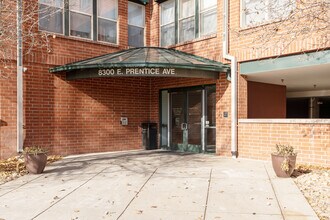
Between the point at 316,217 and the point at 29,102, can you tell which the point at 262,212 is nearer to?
the point at 316,217

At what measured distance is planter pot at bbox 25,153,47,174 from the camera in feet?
26.2

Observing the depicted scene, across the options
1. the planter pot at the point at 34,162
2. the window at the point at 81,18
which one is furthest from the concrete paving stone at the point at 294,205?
the window at the point at 81,18

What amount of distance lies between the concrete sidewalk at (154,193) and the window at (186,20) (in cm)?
548

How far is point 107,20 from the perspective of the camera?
12.3 meters

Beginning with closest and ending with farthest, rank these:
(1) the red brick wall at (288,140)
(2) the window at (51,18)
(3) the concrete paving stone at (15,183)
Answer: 1. (3) the concrete paving stone at (15,183)
2. (1) the red brick wall at (288,140)
3. (2) the window at (51,18)

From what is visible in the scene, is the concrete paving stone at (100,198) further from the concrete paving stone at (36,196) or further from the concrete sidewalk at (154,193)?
the concrete paving stone at (36,196)

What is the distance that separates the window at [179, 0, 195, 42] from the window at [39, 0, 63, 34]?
462 centimetres

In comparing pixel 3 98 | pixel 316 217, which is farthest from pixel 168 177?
pixel 3 98

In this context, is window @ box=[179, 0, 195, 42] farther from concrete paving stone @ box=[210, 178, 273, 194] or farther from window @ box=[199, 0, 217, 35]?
concrete paving stone @ box=[210, 178, 273, 194]

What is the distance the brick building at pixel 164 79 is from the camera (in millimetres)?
9492

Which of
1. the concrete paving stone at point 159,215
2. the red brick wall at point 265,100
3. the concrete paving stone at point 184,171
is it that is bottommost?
the concrete paving stone at point 159,215

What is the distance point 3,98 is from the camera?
968 centimetres

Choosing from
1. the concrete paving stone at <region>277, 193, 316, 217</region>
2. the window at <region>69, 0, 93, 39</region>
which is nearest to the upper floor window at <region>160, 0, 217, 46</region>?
the window at <region>69, 0, 93, 39</region>

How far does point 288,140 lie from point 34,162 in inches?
279
